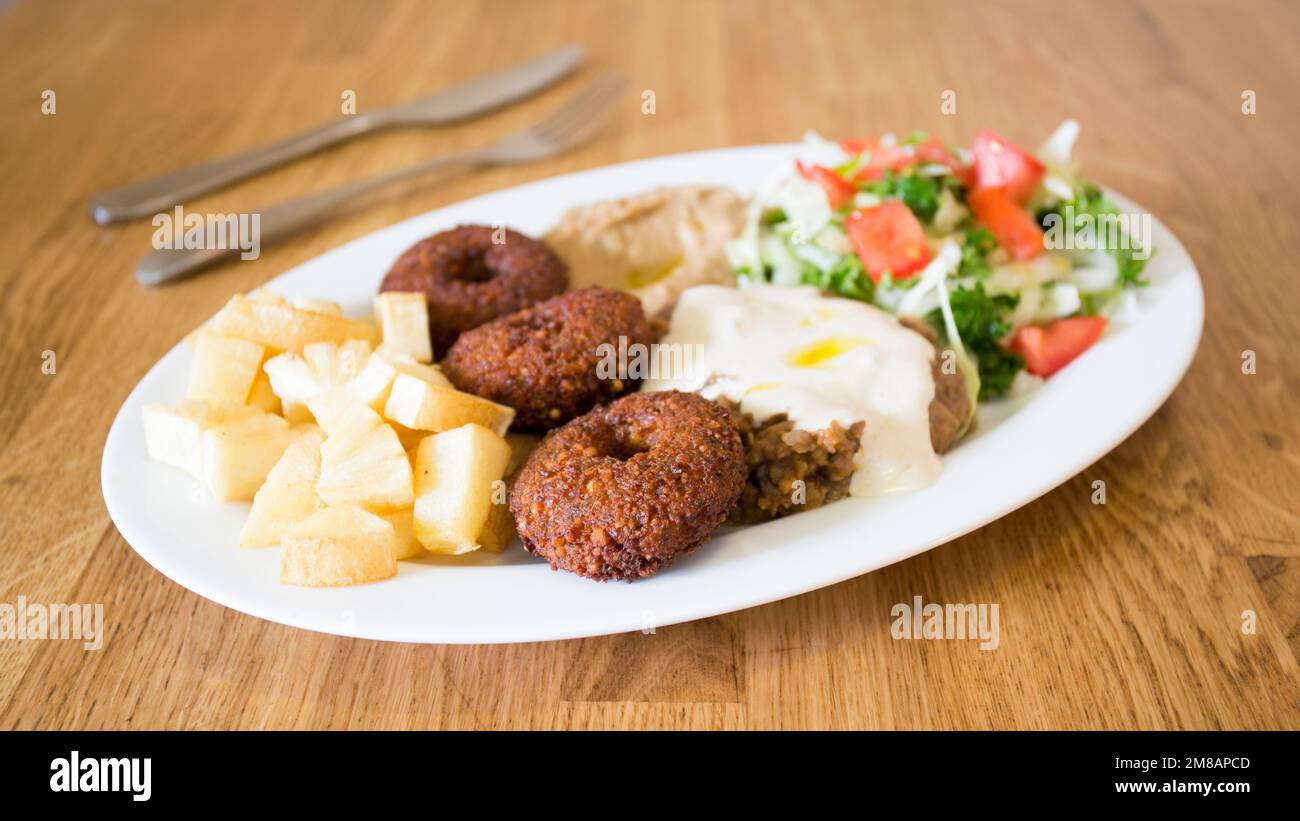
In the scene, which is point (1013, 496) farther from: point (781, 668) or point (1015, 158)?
point (1015, 158)

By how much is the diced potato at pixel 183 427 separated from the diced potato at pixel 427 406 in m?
0.44

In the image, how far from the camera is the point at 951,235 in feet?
11.5

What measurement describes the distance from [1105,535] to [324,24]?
17.3 ft

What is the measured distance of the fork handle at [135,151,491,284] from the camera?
408 centimetres

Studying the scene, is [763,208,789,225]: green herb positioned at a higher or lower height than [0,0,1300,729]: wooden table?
higher

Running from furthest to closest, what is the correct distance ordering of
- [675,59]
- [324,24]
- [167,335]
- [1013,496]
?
[324,24]
[675,59]
[167,335]
[1013,496]

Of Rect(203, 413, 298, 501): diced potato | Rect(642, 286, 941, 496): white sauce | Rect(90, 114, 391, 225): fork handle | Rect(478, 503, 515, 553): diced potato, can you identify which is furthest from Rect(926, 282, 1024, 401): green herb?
Rect(90, 114, 391, 225): fork handle

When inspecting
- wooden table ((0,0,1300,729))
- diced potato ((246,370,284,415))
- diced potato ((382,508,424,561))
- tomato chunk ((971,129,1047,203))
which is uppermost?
tomato chunk ((971,129,1047,203))

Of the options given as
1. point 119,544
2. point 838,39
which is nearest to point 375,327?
point 119,544

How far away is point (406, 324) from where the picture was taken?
9.86ft

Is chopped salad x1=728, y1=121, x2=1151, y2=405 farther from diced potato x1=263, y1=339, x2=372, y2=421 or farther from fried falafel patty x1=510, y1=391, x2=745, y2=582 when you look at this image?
diced potato x1=263, y1=339, x2=372, y2=421

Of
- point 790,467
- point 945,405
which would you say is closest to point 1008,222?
point 945,405

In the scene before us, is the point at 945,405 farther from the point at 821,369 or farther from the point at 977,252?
the point at 977,252

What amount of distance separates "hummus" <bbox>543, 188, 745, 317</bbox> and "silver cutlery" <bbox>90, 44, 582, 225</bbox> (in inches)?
66.0
